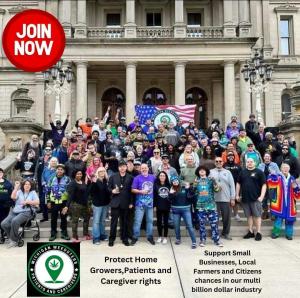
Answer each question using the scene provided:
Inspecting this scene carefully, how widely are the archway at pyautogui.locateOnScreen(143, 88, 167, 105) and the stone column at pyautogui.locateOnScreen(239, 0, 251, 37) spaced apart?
24.7 feet

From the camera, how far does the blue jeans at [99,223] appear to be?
898 cm

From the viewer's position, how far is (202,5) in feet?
107

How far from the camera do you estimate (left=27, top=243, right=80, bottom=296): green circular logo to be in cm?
402

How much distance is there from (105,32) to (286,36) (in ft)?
50.3

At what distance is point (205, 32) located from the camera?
29.4 metres

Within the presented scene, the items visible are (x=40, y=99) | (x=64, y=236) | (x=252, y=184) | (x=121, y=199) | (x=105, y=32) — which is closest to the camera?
(x=121, y=199)

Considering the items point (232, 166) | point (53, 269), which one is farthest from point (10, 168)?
point (53, 269)

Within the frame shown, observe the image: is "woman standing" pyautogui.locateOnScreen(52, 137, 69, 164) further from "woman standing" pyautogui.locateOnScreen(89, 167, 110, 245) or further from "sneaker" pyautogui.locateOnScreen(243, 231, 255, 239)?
"sneaker" pyautogui.locateOnScreen(243, 231, 255, 239)

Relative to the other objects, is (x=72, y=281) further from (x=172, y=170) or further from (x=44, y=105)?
(x=44, y=105)

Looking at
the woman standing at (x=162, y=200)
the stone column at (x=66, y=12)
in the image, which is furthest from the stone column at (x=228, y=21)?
the woman standing at (x=162, y=200)

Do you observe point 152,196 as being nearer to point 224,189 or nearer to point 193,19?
point 224,189

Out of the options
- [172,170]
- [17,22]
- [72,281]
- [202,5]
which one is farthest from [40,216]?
[202,5]

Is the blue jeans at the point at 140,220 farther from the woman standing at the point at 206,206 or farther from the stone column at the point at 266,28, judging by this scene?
the stone column at the point at 266,28

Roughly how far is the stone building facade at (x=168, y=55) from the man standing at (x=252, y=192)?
59.3 feet
